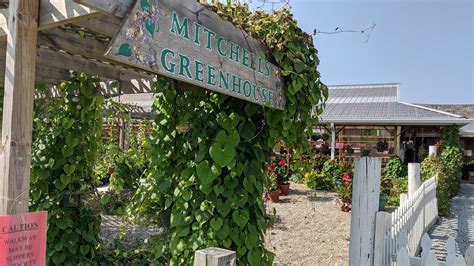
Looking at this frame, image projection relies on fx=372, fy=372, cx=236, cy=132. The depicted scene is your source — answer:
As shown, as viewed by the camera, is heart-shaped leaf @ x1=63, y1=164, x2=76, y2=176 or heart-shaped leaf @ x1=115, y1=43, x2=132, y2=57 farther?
heart-shaped leaf @ x1=63, y1=164, x2=76, y2=176

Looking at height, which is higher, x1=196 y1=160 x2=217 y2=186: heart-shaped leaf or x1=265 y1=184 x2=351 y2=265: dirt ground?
x1=196 y1=160 x2=217 y2=186: heart-shaped leaf

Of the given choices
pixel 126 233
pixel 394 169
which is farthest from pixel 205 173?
pixel 394 169

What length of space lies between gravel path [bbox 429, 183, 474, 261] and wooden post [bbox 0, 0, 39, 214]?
5.41m

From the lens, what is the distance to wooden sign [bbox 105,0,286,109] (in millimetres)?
1315

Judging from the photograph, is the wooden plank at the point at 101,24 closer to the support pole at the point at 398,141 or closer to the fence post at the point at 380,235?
the fence post at the point at 380,235

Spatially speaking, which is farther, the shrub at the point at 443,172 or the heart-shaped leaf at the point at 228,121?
the shrub at the point at 443,172

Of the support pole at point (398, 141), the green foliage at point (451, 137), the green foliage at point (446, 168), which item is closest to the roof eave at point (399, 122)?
the green foliage at point (451, 137)

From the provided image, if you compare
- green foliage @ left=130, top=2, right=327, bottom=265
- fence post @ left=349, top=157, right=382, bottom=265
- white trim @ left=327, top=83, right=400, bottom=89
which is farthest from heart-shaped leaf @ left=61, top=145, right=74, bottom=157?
white trim @ left=327, top=83, right=400, bottom=89

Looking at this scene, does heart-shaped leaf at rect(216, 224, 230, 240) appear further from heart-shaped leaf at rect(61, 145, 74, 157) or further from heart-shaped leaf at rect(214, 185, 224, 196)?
heart-shaped leaf at rect(61, 145, 74, 157)

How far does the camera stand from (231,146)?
7.18 ft

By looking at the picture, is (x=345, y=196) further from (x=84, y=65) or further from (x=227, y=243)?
(x=84, y=65)

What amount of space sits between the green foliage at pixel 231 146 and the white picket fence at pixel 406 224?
74 centimetres

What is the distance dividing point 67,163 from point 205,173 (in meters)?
1.57

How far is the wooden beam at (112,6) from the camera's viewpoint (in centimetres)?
119
